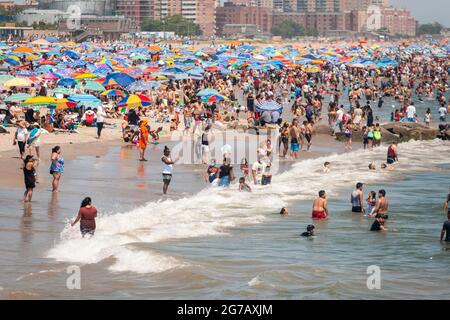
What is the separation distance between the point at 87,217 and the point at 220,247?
2296mm

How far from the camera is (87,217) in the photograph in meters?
15.2

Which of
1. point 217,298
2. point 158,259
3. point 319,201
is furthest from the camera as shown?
point 319,201

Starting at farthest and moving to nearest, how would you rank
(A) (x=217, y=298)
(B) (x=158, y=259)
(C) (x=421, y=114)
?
(C) (x=421, y=114) → (B) (x=158, y=259) → (A) (x=217, y=298)

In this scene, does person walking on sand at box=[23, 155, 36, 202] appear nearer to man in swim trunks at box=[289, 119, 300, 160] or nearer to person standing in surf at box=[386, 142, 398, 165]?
man in swim trunks at box=[289, 119, 300, 160]

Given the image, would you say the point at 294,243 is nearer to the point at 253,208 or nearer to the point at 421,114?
the point at 253,208

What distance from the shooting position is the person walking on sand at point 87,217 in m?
15.1

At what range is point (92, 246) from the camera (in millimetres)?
15281

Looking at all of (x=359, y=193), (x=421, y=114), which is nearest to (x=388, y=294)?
(x=359, y=193)

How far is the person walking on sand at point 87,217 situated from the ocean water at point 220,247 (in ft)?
0.63

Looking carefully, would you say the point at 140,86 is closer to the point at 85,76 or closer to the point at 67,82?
the point at 67,82

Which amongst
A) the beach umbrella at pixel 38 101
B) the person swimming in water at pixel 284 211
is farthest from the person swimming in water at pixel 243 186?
the beach umbrella at pixel 38 101

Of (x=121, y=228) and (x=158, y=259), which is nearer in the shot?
(x=158, y=259)

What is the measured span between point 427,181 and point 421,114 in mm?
24306

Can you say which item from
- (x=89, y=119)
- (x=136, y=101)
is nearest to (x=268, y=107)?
(x=136, y=101)
